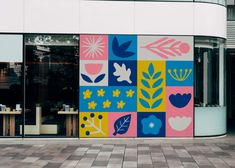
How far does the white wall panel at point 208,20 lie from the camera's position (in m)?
13.8

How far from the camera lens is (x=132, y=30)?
13664 millimetres

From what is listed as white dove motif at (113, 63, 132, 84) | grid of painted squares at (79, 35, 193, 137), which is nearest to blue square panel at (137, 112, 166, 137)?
grid of painted squares at (79, 35, 193, 137)

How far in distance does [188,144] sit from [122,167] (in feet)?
13.2

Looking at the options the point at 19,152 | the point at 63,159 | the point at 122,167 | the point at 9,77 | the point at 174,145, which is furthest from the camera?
the point at 9,77

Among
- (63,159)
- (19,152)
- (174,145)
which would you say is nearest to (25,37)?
(19,152)

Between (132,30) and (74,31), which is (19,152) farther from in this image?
(132,30)

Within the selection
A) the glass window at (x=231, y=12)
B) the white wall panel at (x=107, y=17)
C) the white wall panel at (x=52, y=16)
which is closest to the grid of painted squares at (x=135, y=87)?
the white wall panel at (x=107, y=17)

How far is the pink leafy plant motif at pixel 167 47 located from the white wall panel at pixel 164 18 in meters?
0.32

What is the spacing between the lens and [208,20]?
14.0 meters

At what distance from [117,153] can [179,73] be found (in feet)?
13.7

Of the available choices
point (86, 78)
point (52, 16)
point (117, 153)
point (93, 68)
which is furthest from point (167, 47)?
point (117, 153)

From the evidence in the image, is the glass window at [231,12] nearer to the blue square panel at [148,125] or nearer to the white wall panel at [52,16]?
the blue square panel at [148,125]

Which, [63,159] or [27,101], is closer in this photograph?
[63,159]

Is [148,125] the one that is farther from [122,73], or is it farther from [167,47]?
[167,47]
